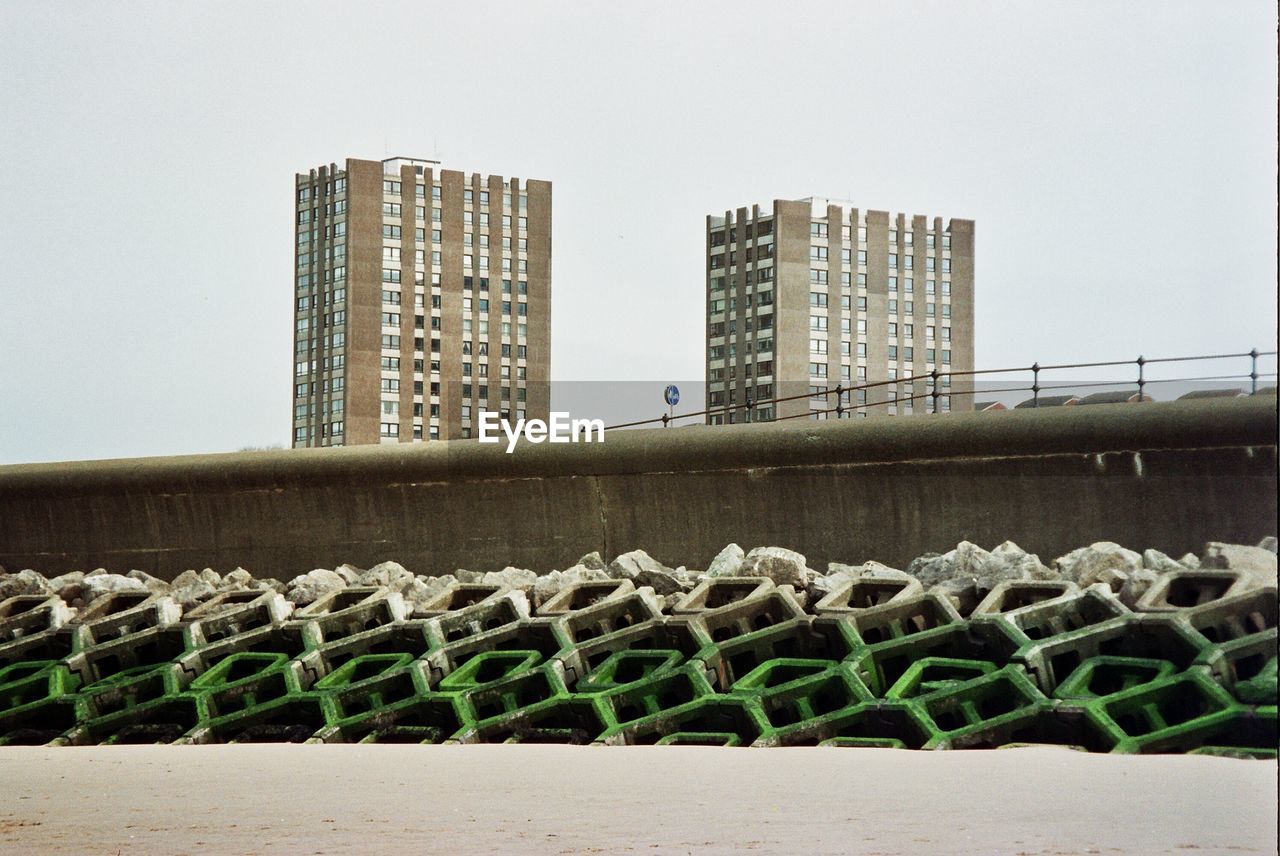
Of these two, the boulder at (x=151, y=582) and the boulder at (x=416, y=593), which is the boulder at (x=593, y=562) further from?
the boulder at (x=151, y=582)

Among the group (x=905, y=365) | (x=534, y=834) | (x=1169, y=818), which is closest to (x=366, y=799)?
(x=534, y=834)

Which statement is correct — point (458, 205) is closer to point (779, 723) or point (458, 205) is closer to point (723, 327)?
point (723, 327)

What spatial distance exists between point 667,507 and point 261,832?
5.80m

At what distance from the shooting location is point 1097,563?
7785 millimetres

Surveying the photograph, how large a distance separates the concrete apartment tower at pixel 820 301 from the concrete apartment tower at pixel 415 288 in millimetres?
11407

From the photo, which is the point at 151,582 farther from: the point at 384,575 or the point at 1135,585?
the point at 1135,585

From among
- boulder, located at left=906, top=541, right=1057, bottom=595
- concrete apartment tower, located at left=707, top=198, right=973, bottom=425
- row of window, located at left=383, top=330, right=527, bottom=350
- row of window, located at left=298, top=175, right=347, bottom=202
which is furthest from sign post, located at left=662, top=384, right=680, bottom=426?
row of window, located at left=298, top=175, right=347, bottom=202

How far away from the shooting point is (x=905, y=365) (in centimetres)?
7369

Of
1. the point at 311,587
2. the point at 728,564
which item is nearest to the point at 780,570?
the point at 728,564

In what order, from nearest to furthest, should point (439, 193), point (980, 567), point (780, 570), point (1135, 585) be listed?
point (1135, 585) → point (980, 567) → point (780, 570) → point (439, 193)

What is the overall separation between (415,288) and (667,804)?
332 ft

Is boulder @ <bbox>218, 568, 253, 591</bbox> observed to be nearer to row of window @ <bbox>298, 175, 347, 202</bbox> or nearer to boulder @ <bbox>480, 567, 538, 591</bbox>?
boulder @ <bbox>480, 567, 538, 591</bbox>

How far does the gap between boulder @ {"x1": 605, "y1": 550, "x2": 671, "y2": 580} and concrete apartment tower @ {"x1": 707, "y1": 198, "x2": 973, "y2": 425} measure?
2275 inches

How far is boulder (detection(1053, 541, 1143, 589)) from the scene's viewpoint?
767 centimetres
